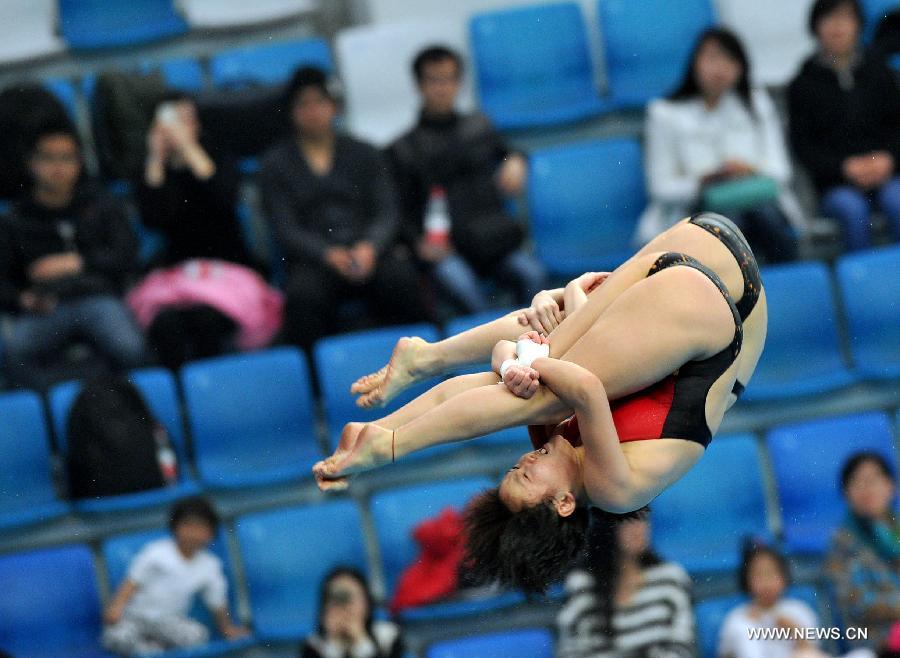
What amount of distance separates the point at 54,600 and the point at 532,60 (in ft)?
11.8

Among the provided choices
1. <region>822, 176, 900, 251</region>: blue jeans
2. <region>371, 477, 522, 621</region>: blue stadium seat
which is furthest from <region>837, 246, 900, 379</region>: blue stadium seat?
→ <region>371, 477, 522, 621</region>: blue stadium seat

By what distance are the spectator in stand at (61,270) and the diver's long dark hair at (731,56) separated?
270cm

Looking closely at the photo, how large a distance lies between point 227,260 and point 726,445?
2407 mm

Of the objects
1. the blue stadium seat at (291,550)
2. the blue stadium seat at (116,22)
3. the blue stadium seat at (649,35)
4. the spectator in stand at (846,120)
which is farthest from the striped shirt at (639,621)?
the blue stadium seat at (116,22)

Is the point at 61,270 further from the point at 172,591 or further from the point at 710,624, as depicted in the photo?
the point at 710,624

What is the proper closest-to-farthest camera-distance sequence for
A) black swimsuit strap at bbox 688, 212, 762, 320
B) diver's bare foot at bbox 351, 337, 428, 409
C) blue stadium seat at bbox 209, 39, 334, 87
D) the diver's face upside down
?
the diver's face upside down
black swimsuit strap at bbox 688, 212, 762, 320
diver's bare foot at bbox 351, 337, 428, 409
blue stadium seat at bbox 209, 39, 334, 87

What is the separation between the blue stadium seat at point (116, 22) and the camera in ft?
25.9

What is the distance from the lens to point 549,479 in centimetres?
406

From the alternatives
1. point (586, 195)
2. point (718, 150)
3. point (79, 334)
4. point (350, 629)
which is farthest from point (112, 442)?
point (718, 150)

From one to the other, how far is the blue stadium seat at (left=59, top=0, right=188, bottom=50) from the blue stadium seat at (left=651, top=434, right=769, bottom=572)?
11.9 ft

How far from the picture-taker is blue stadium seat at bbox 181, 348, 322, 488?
21.6 feet

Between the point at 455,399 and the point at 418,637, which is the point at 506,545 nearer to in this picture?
the point at 455,399

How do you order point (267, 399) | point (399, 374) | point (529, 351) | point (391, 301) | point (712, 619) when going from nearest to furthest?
1. point (529, 351)
2. point (399, 374)
3. point (712, 619)
4. point (267, 399)
5. point (391, 301)

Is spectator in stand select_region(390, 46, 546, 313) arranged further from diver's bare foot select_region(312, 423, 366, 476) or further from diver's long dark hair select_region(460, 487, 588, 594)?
diver's bare foot select_region(312, 423, 366, 476)
